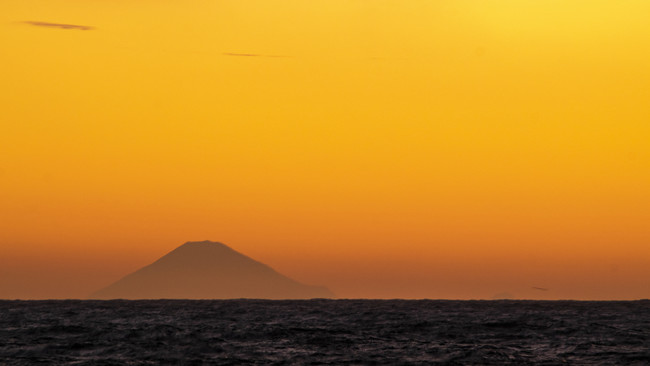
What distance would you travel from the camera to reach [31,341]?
192 ft

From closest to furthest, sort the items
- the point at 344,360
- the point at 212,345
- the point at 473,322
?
the point at 344,360, the point at 212,345, the point at 473,322

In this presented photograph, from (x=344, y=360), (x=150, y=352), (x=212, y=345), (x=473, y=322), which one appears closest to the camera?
(x=344, y=360)

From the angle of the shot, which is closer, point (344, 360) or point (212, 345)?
point (344, 360)

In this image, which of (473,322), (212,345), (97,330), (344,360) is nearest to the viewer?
(344,360)

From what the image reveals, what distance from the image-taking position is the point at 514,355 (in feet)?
165

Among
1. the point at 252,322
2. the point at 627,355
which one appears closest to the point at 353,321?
the point at 252,322

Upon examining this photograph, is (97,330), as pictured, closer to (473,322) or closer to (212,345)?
(212,345)

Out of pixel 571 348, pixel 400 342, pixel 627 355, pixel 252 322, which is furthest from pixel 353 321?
pixel 627 355

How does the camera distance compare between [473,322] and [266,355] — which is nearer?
[266,355]

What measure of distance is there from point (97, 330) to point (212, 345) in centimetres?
1762

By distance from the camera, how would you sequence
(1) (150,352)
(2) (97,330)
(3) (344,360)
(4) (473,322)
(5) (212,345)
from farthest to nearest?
(4) (473,322) < (2) (97,330) < (5) (212,345) < (1) (150,352) < (3) (344,360)

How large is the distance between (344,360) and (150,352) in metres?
12.8

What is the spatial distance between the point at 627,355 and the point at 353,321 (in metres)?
34.8

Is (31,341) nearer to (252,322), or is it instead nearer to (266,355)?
(266,355)
